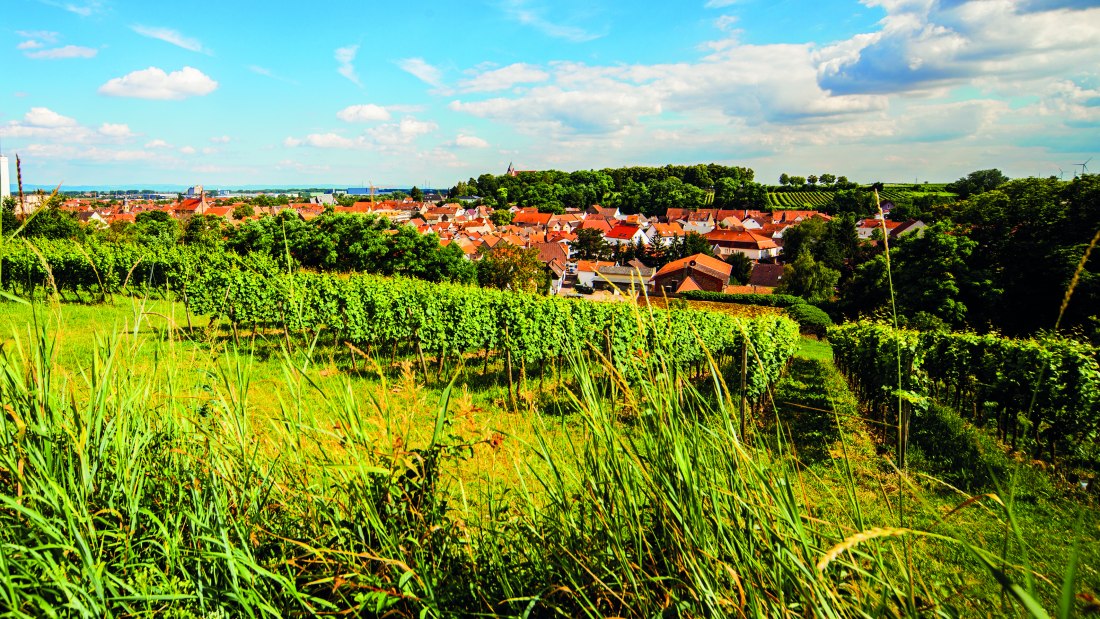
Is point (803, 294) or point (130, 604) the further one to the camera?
point (803, 294)

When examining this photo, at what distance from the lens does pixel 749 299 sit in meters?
48.2

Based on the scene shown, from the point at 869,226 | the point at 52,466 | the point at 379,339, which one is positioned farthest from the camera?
the point at 869,226

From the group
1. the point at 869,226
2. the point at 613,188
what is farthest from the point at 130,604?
the point at 613,188

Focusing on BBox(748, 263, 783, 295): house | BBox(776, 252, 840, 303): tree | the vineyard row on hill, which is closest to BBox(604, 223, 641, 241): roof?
BBox(748, 263, 783, 295): house

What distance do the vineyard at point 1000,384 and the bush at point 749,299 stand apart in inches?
1233

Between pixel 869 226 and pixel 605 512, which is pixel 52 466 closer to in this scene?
pixel 605 512

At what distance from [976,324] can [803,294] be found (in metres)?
19.6

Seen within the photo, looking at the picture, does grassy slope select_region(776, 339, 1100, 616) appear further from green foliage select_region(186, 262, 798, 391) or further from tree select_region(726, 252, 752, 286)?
tree select_region(726, 252, 752, 286)

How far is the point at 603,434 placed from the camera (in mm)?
1411

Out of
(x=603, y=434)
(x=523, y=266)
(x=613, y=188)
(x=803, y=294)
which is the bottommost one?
(x=803, y=294)

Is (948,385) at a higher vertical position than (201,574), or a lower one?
lower

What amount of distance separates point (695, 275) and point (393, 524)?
5903cm

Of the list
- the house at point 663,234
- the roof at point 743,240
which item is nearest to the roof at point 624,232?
the house at point 663,234

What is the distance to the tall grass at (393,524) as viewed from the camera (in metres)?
1.26
